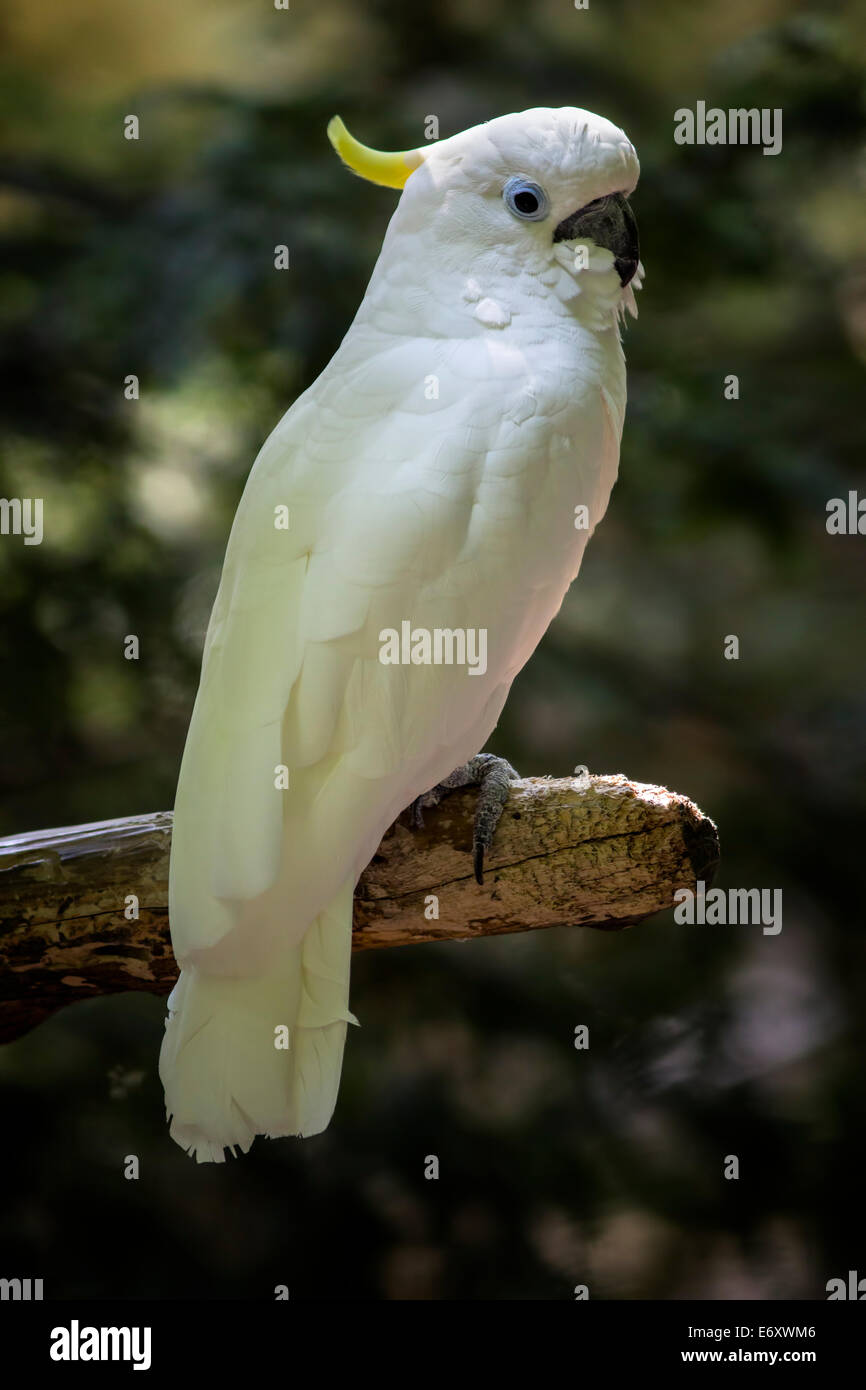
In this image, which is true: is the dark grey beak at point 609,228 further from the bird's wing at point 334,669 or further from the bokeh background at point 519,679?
the bokeh background at point 519,679

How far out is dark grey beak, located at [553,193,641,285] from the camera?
1.74 m

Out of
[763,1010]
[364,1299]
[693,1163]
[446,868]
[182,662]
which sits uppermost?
[182,662]

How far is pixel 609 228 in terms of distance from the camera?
176cm

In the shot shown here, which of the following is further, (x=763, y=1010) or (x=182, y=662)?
(x=763, y=1010)

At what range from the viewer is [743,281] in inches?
110

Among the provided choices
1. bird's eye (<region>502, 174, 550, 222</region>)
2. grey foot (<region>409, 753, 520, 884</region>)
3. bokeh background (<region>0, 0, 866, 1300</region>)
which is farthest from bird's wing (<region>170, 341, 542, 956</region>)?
bokeh background (<region>0, 0, 866, 1300</region>)

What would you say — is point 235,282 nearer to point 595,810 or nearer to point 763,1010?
point 595,810

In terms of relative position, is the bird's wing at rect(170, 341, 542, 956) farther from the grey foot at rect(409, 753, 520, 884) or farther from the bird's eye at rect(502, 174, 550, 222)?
the bird's eye at rect(502, 174, 550, 222)

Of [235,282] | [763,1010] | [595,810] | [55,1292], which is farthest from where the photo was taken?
[763,1010]

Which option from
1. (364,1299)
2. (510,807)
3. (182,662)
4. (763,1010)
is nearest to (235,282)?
(182,662)

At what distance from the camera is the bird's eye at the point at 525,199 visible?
5.64 ft

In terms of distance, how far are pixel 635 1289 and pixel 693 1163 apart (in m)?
0.32

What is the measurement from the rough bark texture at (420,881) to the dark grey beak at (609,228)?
773 millimetres

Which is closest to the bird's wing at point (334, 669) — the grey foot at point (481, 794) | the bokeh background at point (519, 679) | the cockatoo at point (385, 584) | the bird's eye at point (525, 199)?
the cockatoo at point (385, 584)
